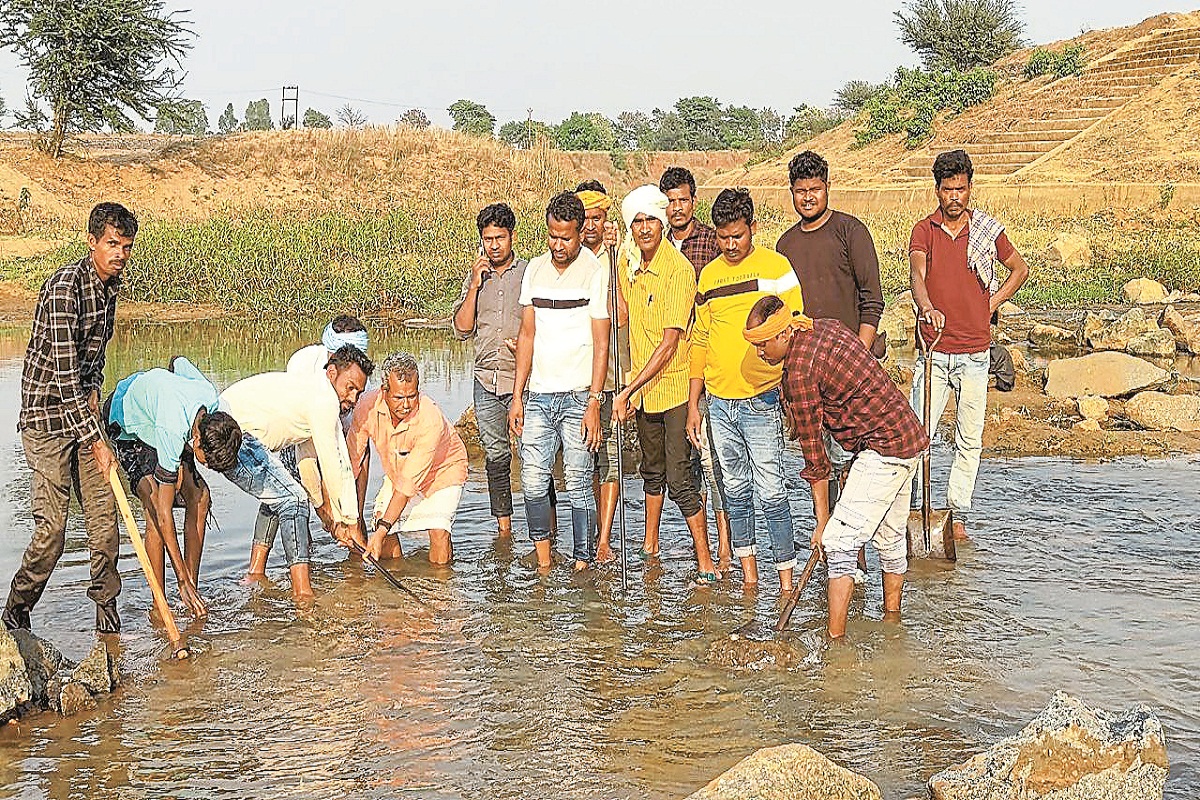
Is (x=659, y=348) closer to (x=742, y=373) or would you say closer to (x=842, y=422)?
(x=742, y=373)

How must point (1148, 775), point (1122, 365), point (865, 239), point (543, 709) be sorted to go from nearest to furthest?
point (1148, 775) < point (543, 709) < point (865, 239) < point (1122, 365)

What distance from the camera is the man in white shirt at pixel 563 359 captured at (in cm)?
661

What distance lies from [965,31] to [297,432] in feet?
147

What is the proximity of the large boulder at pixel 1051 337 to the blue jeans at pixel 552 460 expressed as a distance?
31.4ft

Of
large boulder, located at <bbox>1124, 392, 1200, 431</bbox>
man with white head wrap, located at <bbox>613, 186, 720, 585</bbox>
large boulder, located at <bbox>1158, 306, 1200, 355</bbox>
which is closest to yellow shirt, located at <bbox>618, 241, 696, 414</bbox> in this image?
man with white head wrap, located at <bbox>613, 186, 720, 585</bbox>

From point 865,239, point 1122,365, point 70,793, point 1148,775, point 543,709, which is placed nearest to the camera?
point 1148,775

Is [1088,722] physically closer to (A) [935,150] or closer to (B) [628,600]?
(B) [628,600]

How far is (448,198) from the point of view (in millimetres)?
33156

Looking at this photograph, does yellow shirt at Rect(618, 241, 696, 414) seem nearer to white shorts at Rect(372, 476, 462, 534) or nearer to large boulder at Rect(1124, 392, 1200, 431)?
white shorts at Rect(372, 476, 462, 534)

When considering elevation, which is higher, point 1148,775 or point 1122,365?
point 1122,365

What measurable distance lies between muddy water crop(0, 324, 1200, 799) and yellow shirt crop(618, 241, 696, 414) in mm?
1070

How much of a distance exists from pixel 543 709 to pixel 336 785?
3.30 ft

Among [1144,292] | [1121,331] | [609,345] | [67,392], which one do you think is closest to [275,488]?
[67,392]

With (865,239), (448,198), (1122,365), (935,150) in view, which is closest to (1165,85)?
(935,150)
